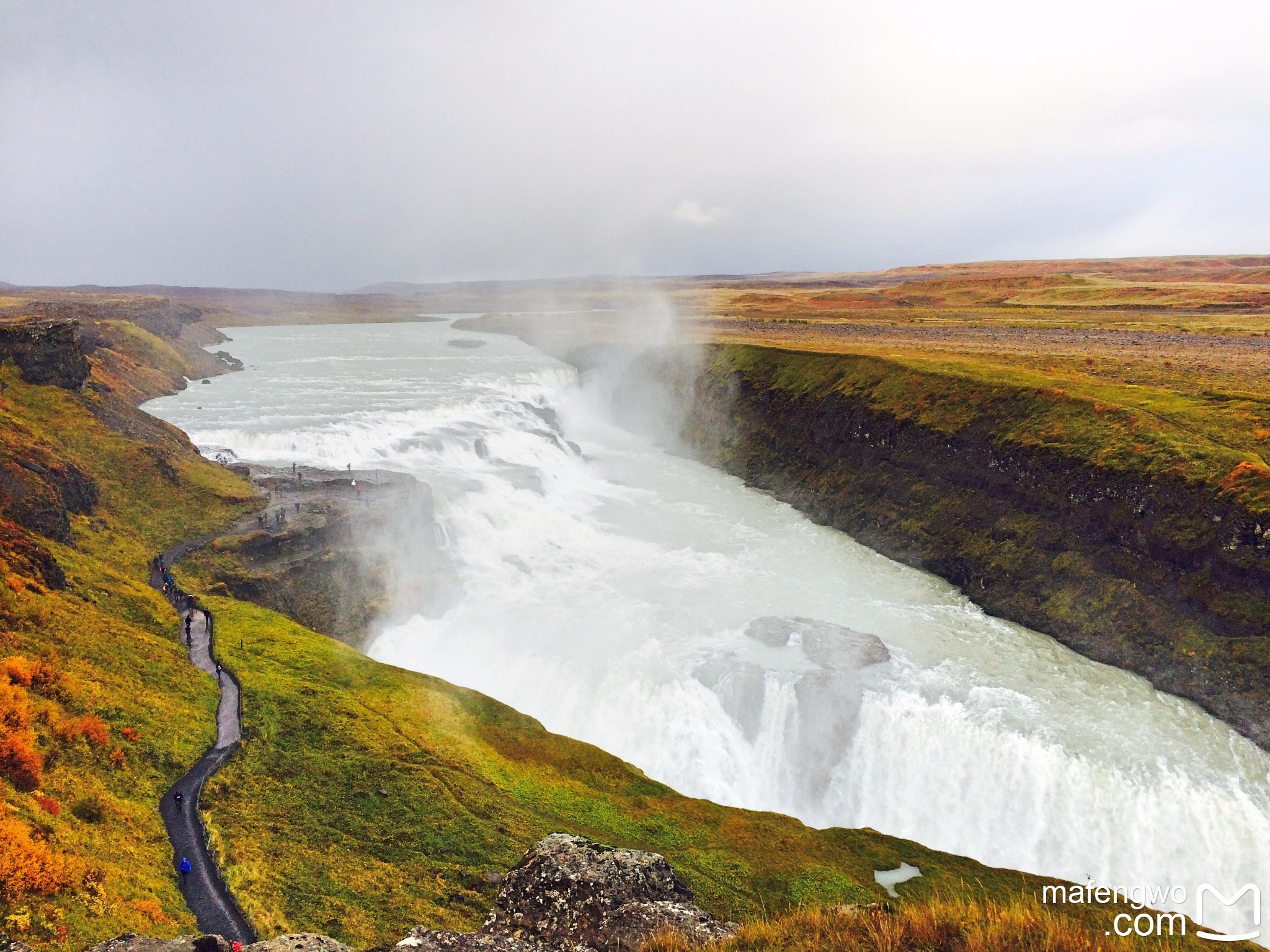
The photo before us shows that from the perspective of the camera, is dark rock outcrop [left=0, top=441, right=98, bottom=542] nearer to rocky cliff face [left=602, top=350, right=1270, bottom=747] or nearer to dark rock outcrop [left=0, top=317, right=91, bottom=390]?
dark rock outcrop [left=0, top=317, right=91, bottom=390]

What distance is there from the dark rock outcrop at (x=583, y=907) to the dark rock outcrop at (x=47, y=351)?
4091cm

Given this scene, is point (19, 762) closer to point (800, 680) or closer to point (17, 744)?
point (17, 744)

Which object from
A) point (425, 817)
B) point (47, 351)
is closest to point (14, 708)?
point (425, 817)

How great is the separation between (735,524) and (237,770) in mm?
34525

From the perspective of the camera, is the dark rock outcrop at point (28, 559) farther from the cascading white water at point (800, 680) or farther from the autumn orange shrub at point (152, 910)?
the cascading white water at point (800, 680)

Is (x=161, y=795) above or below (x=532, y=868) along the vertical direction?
below

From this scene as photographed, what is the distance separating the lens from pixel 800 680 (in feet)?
90.9

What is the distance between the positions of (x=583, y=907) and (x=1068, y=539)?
33688mm

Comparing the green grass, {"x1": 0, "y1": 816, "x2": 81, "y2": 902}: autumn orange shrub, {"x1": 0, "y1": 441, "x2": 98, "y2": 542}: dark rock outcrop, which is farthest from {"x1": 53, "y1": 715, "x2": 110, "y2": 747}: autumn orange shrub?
the green grass

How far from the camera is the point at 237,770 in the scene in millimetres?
17000

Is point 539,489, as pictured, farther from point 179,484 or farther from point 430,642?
point 179,484

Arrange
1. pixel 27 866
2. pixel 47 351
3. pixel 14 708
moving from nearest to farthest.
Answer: pixel 27 866, pixel 14 708, pixel 47 351

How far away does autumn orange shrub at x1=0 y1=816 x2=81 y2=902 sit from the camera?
9172mm

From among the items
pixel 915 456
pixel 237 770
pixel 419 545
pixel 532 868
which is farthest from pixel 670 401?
pixel 532 868
